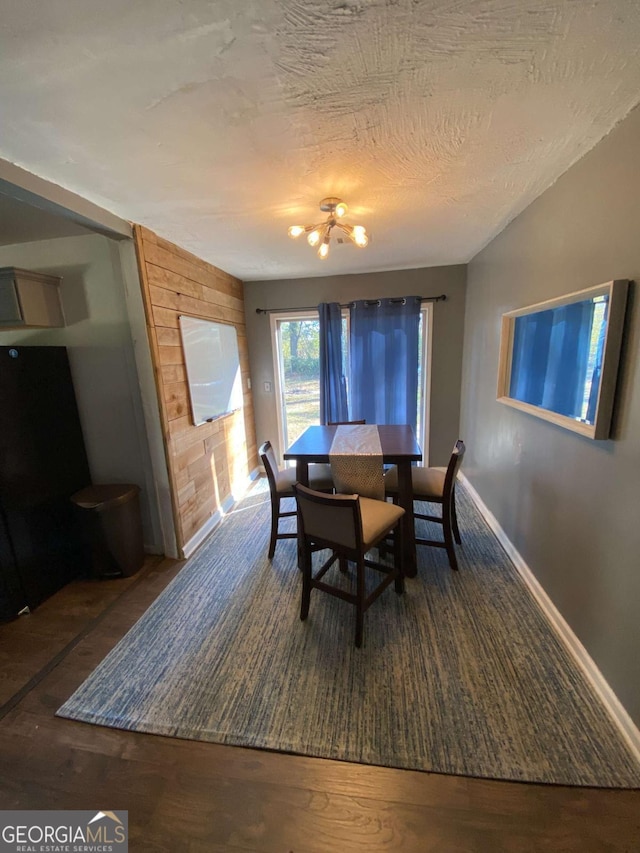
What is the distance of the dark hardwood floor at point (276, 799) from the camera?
993mm

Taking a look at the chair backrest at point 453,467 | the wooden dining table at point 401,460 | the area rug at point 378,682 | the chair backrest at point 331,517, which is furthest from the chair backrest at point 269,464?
the chair backrest at point 453,467

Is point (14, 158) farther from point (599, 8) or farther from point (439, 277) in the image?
point (439, 277)

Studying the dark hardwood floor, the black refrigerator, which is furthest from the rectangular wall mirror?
the black refrigerator

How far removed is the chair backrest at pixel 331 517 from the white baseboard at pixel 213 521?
1.28 m

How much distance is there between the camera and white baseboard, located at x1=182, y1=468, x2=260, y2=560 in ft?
8.17

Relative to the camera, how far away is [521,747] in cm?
120

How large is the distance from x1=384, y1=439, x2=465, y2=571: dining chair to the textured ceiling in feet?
5.07

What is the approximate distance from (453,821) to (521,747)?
0.38 m

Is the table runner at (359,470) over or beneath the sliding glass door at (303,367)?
beneath

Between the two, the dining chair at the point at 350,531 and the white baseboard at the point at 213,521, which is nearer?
the dining chair at the point at 350,531

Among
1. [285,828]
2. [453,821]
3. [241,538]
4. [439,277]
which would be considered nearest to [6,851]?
[285,828]

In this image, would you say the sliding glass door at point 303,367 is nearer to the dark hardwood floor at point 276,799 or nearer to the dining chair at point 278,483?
the dining chair at point 278,483

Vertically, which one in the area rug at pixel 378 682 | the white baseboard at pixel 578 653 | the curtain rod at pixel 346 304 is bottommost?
the area rug at pixel 378 682

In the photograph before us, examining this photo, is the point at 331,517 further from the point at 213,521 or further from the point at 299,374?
the point at 299,374
